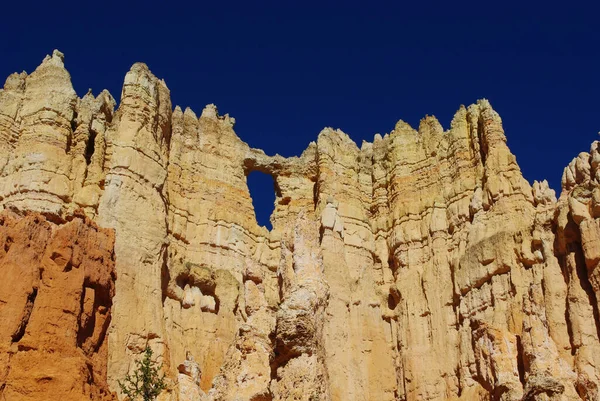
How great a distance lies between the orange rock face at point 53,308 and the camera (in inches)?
719

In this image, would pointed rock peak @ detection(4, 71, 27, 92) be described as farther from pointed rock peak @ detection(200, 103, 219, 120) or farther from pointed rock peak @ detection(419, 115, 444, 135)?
pointed rock peak @ detection(419, 115, 444, 135)

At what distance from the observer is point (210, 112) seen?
3503cm

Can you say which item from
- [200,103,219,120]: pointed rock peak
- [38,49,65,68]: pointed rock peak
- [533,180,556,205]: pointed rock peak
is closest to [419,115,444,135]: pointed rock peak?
[533,180,556,205]: pointed rock peak

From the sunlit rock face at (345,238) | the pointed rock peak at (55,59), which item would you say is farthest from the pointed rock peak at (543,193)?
the pointed rock peak at (55,59)

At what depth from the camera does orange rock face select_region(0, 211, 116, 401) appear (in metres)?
18.2

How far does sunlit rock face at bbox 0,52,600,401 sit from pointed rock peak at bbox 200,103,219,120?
0.48ft

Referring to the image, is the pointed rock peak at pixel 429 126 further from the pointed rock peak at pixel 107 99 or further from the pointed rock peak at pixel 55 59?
the pointed rock peak at pixel 55 59

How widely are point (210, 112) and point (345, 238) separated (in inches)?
337

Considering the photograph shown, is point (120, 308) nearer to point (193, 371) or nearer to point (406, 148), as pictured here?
point (193, 371)

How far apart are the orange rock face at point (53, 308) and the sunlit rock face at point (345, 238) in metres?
0.25

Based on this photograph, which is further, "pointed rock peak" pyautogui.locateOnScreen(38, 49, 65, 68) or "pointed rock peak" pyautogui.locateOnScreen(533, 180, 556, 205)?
"pointed rock peak" pyautogui.locateOnScreen(38, 49, 65, 68)

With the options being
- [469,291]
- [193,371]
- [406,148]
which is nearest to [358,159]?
[406,148]

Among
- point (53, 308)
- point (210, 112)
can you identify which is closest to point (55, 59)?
point (210, 112)

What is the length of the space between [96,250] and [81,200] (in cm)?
500
